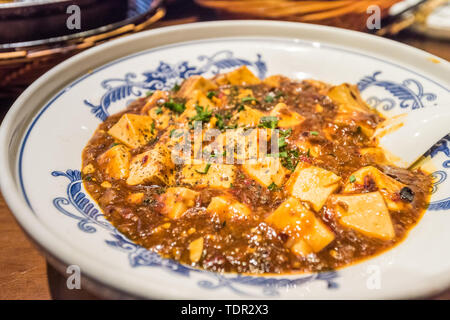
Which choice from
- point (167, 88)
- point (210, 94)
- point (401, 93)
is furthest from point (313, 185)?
point (167, 88)

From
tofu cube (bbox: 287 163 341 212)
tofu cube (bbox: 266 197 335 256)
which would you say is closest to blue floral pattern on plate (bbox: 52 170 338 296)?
tofu cube (bbox: 266 197 335 256)

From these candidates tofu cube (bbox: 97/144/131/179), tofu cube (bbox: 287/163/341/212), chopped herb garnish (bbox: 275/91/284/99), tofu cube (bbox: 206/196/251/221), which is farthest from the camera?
chopped herb garnish (bbox: 275/91/284/99)

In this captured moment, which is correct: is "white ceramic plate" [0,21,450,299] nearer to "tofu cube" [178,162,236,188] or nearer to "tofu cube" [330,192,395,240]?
"tofu cube" [330,192,395,240]

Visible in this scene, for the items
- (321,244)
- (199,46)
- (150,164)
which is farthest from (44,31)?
(321,244)

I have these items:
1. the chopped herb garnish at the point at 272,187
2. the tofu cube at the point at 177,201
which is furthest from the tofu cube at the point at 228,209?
the chopped herb garnish at the point at 272,187

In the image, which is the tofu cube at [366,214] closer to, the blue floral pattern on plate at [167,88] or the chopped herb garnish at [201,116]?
the blue floral pattern on plate at [167,88]

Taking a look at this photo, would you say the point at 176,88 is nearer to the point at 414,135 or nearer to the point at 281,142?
the point at 281,142
